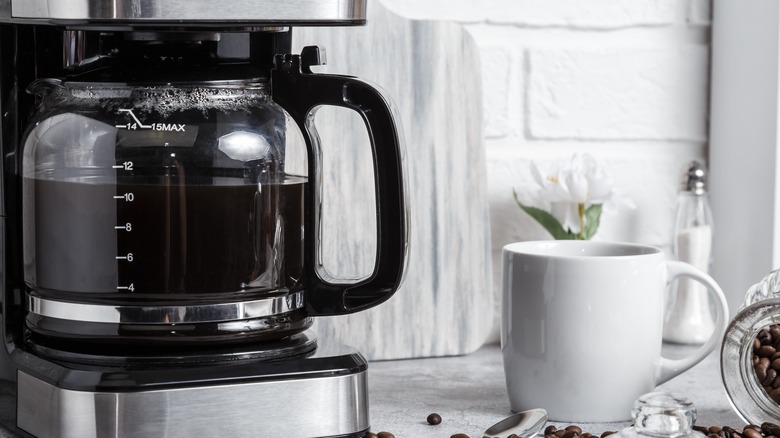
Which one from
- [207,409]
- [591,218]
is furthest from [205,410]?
[591,218]

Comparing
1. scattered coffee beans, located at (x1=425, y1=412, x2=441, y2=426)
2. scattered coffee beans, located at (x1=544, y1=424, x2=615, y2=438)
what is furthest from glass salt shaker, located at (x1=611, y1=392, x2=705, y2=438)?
scattered coffee beans, located at (x1=425, y1=412, x2=441, y2=426)

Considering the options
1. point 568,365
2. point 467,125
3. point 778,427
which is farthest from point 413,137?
point 778,427

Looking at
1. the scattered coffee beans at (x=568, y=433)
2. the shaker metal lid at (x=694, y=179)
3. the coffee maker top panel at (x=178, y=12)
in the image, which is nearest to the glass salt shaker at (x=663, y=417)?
the scattered coffee beans at (x=568, y=433)

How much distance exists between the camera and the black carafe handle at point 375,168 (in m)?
0.68

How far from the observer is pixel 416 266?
0.96 metres

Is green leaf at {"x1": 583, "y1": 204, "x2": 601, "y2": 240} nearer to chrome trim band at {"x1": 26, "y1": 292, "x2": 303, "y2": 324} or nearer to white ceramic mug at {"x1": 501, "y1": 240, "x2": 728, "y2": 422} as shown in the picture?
Result: white ceramic mug at {"x1": 501, "y1": 240, "x2": 728, "y2": 422}

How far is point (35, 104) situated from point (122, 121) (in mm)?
87

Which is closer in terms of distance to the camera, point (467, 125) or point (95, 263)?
Answer: point (95, 263)

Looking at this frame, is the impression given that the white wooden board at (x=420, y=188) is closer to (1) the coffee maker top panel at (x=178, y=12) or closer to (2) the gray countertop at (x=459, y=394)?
(2) the gray countertop at (x=459, y=394)

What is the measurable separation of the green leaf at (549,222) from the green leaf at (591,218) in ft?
0.05

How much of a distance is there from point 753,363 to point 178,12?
17.4 inches

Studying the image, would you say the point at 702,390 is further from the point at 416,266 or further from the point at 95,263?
the point at 95,263

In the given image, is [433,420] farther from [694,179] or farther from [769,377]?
[694,179]

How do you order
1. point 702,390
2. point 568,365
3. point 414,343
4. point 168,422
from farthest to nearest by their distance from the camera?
point 414,343, point 702,390, point 568,365, point 168,422
